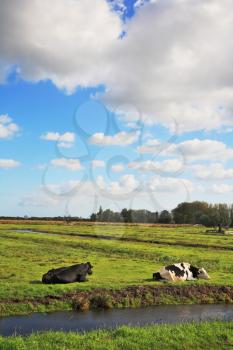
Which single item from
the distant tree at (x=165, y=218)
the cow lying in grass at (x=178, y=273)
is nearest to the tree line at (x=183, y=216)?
the distant tree at (x=165, y=218)

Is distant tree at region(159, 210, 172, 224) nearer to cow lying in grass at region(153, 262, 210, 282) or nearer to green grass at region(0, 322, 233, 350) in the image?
cow lying in grass at region(153, 262, 210, 282)

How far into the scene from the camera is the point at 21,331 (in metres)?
17.3

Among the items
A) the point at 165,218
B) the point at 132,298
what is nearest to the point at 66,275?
the point at 132,298

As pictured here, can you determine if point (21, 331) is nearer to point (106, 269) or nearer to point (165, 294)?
point (165, 294)

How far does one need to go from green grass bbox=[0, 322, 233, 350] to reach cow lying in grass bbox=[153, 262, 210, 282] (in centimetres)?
1010

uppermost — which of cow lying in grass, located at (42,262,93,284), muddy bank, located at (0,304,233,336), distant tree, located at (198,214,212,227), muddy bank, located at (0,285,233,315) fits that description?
distant tree, located at (198,214,212,227)

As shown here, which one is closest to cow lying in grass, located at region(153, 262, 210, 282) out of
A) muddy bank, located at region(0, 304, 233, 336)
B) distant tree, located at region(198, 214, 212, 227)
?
muddy bank, located at region(0, 304, 233, 336)

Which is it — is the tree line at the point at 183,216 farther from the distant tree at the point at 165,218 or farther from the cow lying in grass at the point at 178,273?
the cow lying in grass at the point at 178,273

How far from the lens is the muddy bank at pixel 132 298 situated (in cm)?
2162

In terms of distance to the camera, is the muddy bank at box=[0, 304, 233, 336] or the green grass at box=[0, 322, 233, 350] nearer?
the green grass at box=[0, 322, 233, 350]

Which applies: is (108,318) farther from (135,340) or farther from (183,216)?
(183,216)

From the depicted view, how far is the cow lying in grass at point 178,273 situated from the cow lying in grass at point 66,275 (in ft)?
14.8

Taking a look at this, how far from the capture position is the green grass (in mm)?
14531

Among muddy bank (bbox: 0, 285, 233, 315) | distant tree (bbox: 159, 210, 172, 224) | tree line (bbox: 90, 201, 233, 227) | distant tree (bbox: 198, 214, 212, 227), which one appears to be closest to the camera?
muddy bank (bbox: 0, 285, 233, 315)
